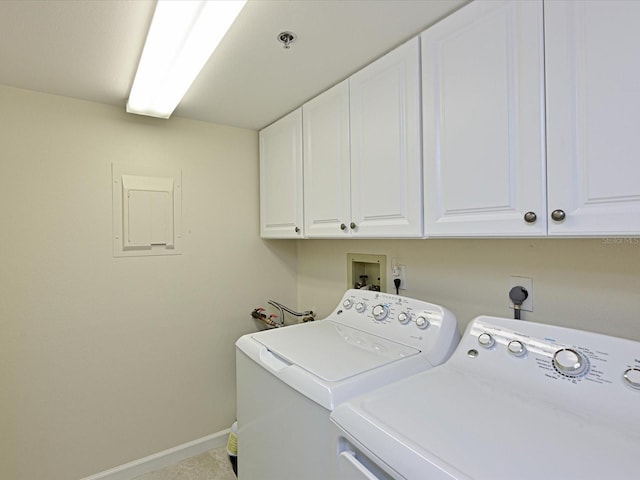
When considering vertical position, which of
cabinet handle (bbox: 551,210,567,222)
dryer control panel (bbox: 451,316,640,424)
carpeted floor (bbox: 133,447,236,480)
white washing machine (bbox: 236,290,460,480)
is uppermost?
cabinet handle (bbox: 551,210,567,222)

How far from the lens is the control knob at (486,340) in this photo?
1.08 metres

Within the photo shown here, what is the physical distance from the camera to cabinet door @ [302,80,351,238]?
1.55 metres

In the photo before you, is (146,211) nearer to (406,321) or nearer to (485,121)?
(406,321)

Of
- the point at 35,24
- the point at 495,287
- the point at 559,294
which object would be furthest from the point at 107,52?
the point at 559,294

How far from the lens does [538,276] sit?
1.20m

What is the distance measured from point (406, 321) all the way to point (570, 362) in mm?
560

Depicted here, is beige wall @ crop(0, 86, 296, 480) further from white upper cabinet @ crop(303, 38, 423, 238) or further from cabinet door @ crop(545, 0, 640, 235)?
cabinet door @ crop(545, 0, 640, 235)

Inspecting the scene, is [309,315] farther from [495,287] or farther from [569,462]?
[569,462]


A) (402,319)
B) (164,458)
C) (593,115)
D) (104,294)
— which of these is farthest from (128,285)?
(593,115)

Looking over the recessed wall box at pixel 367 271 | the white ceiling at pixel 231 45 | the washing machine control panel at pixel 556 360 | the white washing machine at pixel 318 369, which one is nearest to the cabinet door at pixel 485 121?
the white ceiling at pixel 231 45

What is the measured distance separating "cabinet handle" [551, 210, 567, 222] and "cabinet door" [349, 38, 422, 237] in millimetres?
424

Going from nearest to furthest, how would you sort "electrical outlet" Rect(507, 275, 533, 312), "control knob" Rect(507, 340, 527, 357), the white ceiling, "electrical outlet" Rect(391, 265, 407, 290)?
"control knob" Rect(507, 340, 527, 357) → the white ceiling → "electrical outlet" Rect(507, 275, 533, 312) → "electrical outlet" Rect(391, 265, 407, 290)

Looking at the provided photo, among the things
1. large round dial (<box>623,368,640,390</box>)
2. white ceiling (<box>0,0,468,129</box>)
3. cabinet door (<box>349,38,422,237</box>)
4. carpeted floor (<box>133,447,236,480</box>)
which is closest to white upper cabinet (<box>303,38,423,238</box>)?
cabinet door (<box>349,38,422,237</box>)

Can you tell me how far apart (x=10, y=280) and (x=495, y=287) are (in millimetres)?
2267
